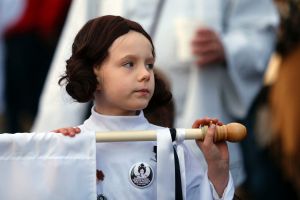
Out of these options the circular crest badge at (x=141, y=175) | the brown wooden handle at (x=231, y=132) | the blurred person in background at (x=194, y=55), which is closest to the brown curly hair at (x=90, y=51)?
the circular crest badge at (x=141, y=175)

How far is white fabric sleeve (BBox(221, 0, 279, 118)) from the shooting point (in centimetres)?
549

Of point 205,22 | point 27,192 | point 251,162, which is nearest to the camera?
point 27,192

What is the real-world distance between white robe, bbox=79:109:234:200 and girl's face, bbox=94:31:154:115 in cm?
6

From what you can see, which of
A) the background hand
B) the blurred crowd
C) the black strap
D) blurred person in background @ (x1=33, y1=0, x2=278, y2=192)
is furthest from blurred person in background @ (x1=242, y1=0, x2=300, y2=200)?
the black strap

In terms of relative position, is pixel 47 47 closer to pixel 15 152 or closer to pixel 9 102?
pixel 9 102

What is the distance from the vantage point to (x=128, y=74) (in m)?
3.88

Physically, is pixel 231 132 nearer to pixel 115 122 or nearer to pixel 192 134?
pixel 192 134

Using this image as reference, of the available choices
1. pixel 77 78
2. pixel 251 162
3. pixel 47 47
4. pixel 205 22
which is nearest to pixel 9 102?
pixel 47 47

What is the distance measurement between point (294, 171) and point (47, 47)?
2310mm

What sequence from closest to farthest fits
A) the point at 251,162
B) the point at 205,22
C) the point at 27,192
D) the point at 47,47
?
the point at 27,192
the point at 205,22
the point at 251,162
the point at 47,47

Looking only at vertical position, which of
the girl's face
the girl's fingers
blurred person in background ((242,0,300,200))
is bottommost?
blurred person in background ((242,0,300,200))

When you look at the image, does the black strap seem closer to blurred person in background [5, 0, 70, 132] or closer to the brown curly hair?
the brown curly hair

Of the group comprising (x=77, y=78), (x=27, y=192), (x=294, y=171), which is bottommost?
(x=294, y=171)

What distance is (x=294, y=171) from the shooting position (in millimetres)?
6742
